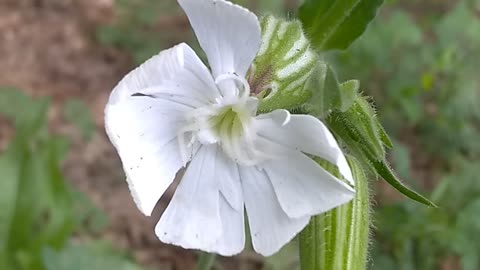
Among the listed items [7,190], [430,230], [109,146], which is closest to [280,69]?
[430,230]

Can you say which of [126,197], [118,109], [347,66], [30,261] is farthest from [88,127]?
[118,109]

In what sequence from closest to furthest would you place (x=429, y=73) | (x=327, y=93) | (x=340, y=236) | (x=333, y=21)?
(x=327, y=93) → (x=340, y=236) → (x=333, y=21) → (x=429, y=73)

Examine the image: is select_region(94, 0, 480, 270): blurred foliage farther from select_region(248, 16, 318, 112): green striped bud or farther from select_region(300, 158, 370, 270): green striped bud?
select_region(248, 16, 318, 112): green striped bud

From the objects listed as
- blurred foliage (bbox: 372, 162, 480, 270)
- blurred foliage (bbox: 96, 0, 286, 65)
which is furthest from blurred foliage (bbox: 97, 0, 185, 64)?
blurred foliage (bbox: 372, 162, 480, 270)

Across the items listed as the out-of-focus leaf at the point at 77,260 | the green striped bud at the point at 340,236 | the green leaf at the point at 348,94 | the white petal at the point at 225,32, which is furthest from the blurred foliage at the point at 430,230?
the white petal at the point at 225,32

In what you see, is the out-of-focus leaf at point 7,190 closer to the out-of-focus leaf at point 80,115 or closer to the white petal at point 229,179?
the out-of-focus leaf at point 80,115

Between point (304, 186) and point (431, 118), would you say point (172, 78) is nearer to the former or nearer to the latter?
point (304, 186)

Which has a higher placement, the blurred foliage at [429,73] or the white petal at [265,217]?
the white petal at [265,217]
